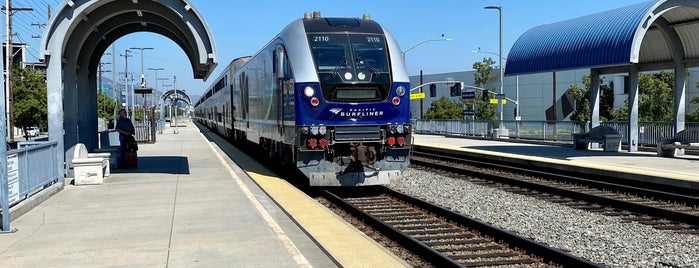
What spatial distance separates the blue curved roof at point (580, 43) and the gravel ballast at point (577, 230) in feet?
26.9

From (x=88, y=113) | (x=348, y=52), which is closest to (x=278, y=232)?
(x=348, y=52)

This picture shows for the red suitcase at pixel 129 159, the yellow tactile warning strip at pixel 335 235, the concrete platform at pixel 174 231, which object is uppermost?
the red suitcase at pixel 129 159

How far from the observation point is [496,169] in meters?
18.9

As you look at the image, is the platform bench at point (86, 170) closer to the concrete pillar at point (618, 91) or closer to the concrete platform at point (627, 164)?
the concrete platform at point (627, 164)

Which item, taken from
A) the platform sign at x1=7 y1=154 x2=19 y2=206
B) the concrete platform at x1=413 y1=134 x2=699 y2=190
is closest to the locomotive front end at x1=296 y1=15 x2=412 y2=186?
the platform sign at x1=7 y1=154 x2=19 y2=206

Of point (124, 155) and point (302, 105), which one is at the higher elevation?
point (302, 105)

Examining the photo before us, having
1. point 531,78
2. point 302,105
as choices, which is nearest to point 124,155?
point 302,105

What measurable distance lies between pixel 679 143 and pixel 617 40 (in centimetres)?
396

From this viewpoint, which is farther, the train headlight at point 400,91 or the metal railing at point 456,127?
the metal railing at point 456,127

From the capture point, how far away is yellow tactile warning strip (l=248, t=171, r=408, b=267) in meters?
6.55

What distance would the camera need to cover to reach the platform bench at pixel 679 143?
1927cm

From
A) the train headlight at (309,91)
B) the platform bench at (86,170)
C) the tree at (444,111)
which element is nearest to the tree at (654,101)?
the tree at (444,111)

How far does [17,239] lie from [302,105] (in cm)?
555

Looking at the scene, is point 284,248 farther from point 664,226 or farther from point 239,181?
point 239,181
